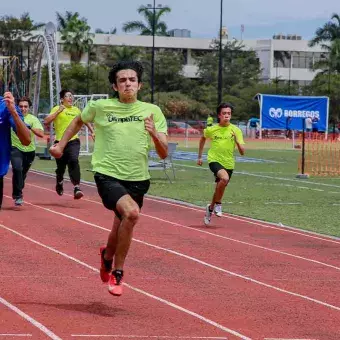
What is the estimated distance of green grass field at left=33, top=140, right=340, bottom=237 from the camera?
18.6 m

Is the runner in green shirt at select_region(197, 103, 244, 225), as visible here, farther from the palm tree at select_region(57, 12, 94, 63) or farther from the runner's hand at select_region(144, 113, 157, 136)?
the palm tree at select_region(57, 12, 94, 63)

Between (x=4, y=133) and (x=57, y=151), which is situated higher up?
(x=4, y=133)

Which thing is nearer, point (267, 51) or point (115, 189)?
point (115, 189)

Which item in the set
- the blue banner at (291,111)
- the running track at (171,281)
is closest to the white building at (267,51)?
the blue banner at (291,111)

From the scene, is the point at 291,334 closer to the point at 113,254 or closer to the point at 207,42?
the point at 113,254

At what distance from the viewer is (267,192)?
24.5m

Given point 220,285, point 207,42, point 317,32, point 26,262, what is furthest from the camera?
point 207,42

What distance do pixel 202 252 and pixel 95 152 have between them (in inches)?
164

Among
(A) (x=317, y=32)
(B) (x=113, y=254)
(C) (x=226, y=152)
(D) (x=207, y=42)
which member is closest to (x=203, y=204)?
(C) (x=226, y=152)

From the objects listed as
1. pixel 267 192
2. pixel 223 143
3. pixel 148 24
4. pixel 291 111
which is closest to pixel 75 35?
pixel 148 24

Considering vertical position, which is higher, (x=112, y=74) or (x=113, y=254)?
(x=112, y=74)

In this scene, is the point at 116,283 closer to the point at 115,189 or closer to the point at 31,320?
the point at 115,189

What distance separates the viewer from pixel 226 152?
17.0 m

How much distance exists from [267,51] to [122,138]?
11692 cm
